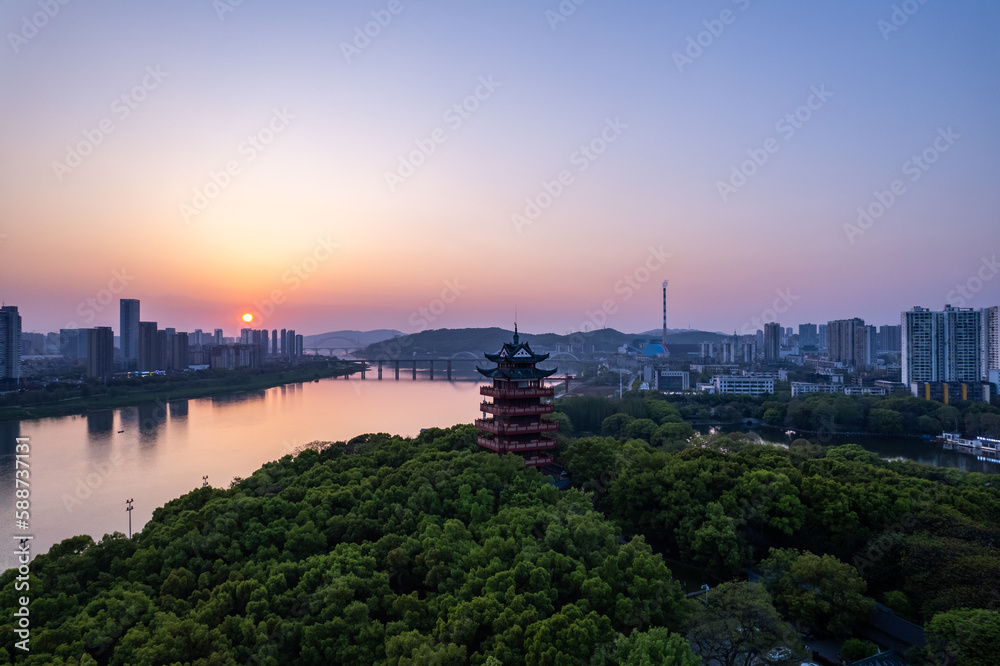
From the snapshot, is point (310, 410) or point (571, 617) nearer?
point (571, 617)

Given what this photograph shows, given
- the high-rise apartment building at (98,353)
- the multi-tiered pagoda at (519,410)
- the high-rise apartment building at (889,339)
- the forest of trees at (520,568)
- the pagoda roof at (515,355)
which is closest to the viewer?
the forest of trees at (520,568)

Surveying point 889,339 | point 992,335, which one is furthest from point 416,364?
point 889,339

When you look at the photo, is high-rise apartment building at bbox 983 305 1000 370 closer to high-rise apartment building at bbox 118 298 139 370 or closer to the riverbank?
the riverbank

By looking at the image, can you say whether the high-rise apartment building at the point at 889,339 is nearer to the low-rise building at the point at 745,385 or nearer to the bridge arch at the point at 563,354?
the bridge arch at the point at 563,354

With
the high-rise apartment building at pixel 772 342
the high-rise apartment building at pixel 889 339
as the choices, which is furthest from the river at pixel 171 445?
the high-rise apartment building at pixel 889 339

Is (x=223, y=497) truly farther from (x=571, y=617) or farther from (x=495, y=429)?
(x=571, y=617)

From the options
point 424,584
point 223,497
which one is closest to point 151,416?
point 223,497

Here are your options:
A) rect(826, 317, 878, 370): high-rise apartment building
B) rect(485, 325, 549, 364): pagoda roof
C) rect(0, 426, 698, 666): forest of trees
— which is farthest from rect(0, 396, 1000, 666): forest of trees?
rect(826, 317, 878, 370): high-rise apartment building
